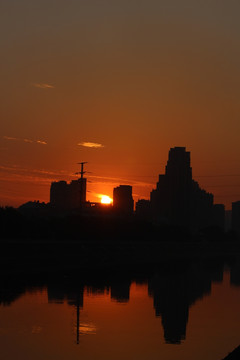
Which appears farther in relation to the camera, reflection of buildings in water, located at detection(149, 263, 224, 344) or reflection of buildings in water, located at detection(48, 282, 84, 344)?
reflection of buildings in water, located at detection(48, 282, 84, 344)

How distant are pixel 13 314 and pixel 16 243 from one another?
5131 cm

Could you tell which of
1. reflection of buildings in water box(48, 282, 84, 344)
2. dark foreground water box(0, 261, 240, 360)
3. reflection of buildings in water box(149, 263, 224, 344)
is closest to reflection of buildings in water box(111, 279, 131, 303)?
dark foreground water box(0, 261, 240, 360)

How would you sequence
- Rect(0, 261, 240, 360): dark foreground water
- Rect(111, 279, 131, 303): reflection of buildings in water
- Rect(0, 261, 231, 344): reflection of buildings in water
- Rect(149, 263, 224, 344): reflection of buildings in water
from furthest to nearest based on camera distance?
Rect(111, 279, 131, 303): reflection of buildings in water, Rect(0, 261, 231, 344): reflection of buildings in water, Rect(149, 263, 224, 344): reflection of buildings in water, Rect(0, 261, 240, 360): dark foreground water

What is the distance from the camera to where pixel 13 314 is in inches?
1903

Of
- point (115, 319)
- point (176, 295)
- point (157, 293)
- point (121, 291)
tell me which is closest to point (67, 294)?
point (121, 291)

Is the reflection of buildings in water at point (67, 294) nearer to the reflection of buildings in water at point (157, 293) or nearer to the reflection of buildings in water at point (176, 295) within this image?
the reflection of buildings in water at point (157, 293)

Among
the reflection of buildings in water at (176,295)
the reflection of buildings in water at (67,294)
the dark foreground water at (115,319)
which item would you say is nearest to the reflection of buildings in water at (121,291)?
the dark foreground water at (115,319)

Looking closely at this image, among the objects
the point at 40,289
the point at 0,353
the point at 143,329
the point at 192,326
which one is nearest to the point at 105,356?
the point at 0,353

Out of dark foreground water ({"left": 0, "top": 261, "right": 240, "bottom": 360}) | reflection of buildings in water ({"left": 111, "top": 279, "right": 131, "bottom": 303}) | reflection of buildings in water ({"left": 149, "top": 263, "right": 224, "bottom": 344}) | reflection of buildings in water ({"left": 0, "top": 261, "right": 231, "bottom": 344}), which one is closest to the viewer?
dark foreground water ({"left": 0, "top": 261, "right": 240, "bottom": 360})

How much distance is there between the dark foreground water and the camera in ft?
120

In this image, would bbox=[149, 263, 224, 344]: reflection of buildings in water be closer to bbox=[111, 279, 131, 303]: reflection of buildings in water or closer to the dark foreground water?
the dark foreground water

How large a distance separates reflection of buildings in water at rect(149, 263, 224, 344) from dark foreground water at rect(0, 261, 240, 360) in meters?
0.08

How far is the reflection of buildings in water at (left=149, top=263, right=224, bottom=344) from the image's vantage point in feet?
147

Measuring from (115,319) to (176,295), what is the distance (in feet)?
68.4
